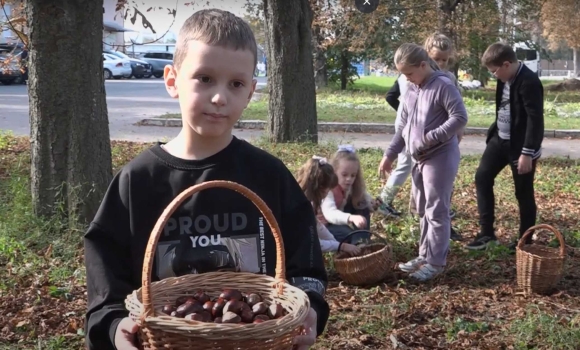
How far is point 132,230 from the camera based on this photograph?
83.7 inches

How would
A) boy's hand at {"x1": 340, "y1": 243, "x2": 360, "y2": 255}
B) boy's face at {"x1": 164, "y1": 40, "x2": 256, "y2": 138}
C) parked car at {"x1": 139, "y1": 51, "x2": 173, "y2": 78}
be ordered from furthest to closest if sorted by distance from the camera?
parked car at {"x1": 139, "y1": 51, "x2": 173, "y2": 78}, boy's hand at {"x1": 340, "y1": 243, "x2": 360, "y2": 255}, boy's face at {"x1": 164, "y1": 40, "x2": 256, "y2": 138}

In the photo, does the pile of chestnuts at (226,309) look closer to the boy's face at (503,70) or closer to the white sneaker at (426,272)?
the white sneaker at (426,272)

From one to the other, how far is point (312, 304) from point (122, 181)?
609 millimetres

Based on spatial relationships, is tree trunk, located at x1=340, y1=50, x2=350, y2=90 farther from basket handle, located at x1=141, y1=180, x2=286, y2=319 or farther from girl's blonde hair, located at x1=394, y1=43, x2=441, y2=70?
basket handle, located at x1=141, y1=180, x2=286, y2=319

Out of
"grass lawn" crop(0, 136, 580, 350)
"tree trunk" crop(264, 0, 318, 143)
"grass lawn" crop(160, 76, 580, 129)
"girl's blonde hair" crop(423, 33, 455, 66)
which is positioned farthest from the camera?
"grass lawn" crop(160, 76, 580, 129)

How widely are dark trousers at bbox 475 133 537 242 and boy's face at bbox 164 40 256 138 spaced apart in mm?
4831

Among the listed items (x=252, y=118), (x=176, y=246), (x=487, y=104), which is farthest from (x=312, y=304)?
(x=487, y=104)

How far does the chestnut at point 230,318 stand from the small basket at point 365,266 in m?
3.65

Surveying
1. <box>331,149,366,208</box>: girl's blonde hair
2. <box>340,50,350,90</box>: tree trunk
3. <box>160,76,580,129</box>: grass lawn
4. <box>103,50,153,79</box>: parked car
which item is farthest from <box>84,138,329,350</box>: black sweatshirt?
<box>103,50,153,79</box>: parked car

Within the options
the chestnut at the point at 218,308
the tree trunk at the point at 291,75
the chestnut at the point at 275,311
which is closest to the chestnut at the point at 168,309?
the chestnut at the point at 218,308

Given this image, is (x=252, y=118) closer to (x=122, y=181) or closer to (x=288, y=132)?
(x=288, y=132)

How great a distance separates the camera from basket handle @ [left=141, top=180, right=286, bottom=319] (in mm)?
1836

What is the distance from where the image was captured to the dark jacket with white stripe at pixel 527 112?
6246 mm

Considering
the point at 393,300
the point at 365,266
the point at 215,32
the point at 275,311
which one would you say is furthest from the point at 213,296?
the point at 365,266
